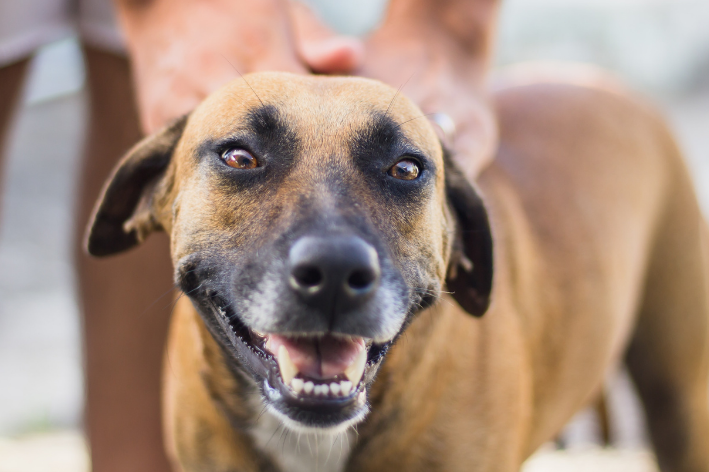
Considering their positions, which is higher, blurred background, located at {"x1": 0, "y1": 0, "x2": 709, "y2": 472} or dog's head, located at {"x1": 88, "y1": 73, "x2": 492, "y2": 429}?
dog's head, located at {"x1": 88, "y1": 73, "x2": 492, "y2": 429}

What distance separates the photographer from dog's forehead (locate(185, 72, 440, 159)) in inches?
91.0

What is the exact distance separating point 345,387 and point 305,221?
53cm

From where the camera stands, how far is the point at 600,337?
359cm

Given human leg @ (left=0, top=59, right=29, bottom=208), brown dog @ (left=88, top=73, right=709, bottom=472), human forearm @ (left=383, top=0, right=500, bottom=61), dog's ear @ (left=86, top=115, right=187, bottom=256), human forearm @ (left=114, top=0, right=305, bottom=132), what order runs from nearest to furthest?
brown dog @ (left=88, top=73, right=709, bottom=472), dog's ear @ (left=86, top=115, right=187, bottom=256), human forearm @ (left=114, top=0, right=305, bottom=132), human leg @ (left=0, top=59, right=29, bottom=208), human forearm @ (left=383, top=0, right=500, bottom=61)

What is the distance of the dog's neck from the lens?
2611 mm

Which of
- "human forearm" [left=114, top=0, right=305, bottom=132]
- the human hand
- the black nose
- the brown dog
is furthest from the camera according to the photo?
the human hand

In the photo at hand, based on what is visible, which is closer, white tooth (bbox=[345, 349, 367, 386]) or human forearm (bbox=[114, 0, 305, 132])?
white tooth (bbox=[345, 349, 367, 386])

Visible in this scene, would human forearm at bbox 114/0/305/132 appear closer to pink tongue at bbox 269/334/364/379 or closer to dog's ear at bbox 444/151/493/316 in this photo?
dog's ear at bbox 444/151/493/316

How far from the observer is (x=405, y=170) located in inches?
93.0

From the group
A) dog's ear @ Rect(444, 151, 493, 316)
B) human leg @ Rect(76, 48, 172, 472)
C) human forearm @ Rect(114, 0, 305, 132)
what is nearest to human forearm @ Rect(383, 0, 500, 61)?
human forearm @ Rect(114, 0, 305, 132)

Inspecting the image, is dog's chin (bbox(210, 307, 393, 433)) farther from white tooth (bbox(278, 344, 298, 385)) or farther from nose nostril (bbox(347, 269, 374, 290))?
nose nostril (bbox(347, 269, 374, 290))

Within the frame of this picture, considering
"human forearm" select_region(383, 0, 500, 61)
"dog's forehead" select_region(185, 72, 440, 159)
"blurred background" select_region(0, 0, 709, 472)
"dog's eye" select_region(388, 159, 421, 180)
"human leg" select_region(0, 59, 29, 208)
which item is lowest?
A: "blurred background" select_region(0, 0, 709, 472)

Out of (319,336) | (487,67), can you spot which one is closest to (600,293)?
(487,67)

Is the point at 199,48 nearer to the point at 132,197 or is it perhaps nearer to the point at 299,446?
the point at 132,197
